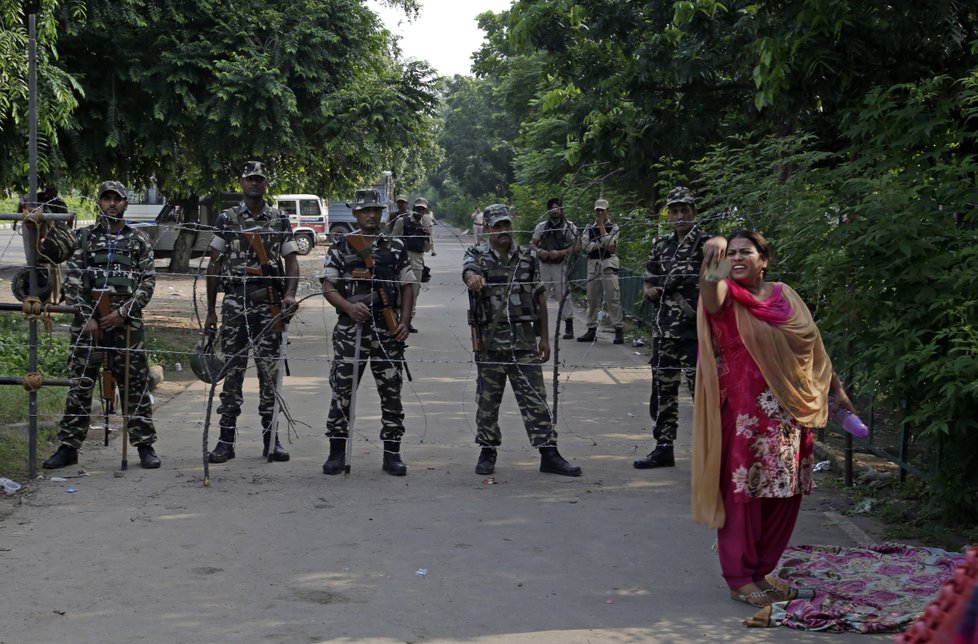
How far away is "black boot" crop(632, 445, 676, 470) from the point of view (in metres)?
8.38

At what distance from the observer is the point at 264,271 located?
27.0ft

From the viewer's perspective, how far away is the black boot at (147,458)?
812 cm

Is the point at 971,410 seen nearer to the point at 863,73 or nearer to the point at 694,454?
the point at 694,454

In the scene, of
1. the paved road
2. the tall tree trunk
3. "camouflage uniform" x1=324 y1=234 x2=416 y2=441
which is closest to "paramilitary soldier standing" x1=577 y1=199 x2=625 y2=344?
the paved road

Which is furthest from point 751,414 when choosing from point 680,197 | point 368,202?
point 368,202

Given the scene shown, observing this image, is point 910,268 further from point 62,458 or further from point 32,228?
point 62,458

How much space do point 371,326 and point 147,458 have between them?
191 centimetres

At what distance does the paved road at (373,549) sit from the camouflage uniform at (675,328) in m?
0.44

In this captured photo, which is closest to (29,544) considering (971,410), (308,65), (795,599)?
(795,599)

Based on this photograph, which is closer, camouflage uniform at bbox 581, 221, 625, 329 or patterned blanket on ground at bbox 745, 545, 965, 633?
patterned blanket on ground at bbox 745, 545, 965, 633

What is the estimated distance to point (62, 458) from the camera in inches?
316

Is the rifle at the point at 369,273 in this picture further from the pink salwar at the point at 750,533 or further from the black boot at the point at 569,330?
the black boot at the point at 569,330

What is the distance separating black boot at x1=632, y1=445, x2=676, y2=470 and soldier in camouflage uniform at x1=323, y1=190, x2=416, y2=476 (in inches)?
70.4

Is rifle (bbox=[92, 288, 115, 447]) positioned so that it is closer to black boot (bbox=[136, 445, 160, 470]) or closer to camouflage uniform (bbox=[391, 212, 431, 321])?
black boot (bbox=[136, 445, 160, 470])
